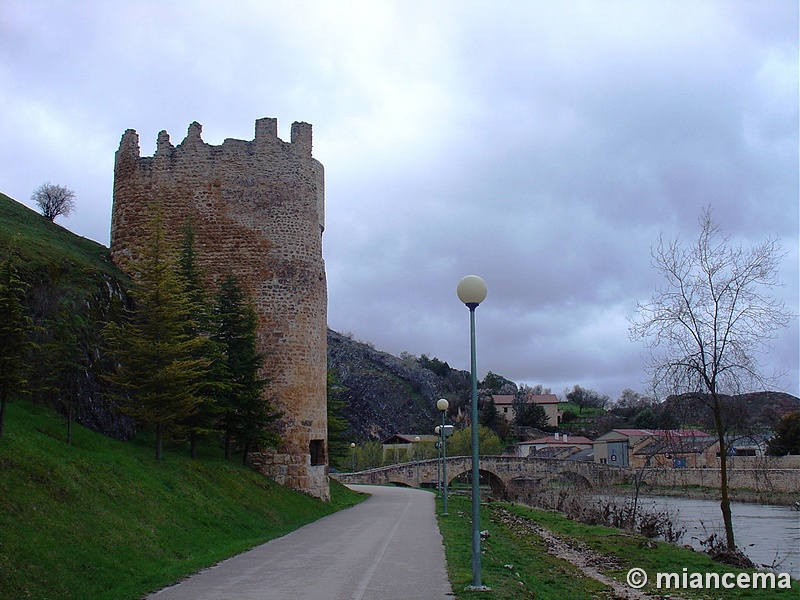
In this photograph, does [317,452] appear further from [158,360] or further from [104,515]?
[104,515]

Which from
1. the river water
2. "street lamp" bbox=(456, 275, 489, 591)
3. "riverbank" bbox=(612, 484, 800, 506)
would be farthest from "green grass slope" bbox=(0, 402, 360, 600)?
"riverbank" bbox=(612, 484, 800, 506)

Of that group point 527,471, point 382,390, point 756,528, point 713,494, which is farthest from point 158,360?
point 382,390

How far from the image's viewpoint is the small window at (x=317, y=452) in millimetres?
29609

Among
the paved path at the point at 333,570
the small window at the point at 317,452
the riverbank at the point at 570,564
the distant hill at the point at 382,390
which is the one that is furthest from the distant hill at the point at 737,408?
the distant hill at the point at 382,390

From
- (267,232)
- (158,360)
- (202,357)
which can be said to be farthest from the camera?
(267,232)

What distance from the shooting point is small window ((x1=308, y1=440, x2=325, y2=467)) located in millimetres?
29609

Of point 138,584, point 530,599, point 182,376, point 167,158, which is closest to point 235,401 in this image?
point 182,376

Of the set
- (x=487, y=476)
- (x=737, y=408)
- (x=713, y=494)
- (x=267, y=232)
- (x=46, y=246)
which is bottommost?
(x=713, y=494)

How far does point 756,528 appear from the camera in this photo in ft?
101

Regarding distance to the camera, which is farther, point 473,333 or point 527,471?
point 527,471

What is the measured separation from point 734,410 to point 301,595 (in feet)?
38.0

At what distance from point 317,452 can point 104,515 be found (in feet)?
56.7

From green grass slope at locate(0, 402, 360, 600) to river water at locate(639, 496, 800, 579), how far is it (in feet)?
44.4

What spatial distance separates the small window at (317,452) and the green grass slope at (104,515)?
24.9 feet
